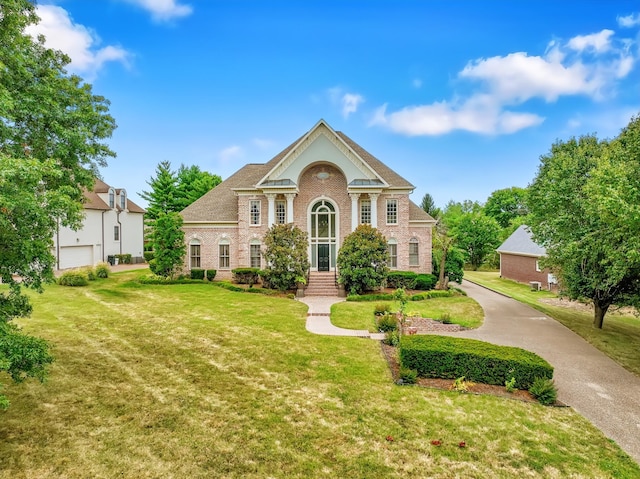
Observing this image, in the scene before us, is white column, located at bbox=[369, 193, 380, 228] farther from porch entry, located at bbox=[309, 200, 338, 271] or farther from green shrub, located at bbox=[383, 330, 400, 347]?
green shrub, located at bbox=[383, 330, 400, 347]

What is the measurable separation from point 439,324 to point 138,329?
1274 centimetres

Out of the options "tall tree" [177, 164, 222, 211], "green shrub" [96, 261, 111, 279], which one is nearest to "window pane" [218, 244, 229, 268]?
"green shrub" [96, 261, 111, 279]

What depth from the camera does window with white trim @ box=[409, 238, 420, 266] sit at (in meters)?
25.1

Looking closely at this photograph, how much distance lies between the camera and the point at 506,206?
192 ft

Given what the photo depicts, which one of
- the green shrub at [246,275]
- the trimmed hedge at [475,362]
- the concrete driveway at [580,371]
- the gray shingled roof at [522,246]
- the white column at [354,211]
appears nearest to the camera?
the concrete driveway at [580,371]

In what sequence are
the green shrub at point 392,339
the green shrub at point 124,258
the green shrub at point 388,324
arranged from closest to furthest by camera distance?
the green shrub at point 392,339
the green shrub at point 388,324
the green shrub at point 124,258

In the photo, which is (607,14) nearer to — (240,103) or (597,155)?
(597,155)

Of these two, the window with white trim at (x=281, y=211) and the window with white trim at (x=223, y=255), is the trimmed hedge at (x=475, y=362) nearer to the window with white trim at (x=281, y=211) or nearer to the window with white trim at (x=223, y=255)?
the window with white trim at (x=281, y=211)

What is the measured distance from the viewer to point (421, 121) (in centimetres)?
3008

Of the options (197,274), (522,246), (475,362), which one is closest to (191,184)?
(197,274)

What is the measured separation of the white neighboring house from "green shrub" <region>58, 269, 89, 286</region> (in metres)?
7.49

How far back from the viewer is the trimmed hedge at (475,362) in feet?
27.6

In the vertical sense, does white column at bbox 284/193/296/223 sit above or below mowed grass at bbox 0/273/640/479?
above

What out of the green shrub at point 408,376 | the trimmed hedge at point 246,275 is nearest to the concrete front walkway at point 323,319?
the green shrub at point 408,376
